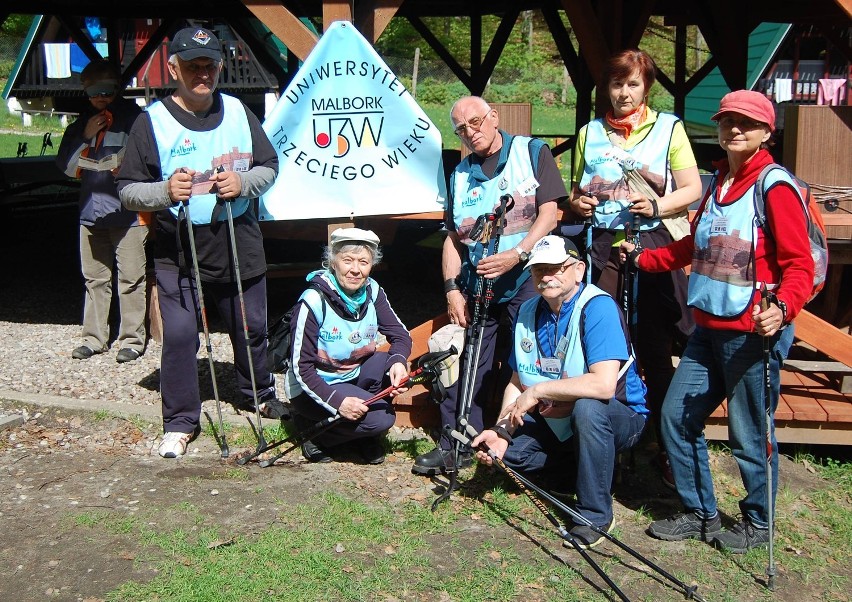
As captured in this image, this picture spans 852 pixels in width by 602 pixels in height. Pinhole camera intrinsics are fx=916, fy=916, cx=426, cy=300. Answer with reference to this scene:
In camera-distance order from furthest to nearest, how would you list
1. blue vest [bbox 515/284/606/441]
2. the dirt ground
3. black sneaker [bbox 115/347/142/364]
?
black sneaker [bbox 115/347/142/364]
blue vest [bbox 515/284/606/441]
the dirt ground

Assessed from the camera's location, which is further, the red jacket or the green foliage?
the green foliage

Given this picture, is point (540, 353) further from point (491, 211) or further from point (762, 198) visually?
point (762, 198)

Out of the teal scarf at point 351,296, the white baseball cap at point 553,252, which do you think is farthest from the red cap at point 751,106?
the teal scarf at point 351,296

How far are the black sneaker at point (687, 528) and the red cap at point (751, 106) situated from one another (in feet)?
5.56

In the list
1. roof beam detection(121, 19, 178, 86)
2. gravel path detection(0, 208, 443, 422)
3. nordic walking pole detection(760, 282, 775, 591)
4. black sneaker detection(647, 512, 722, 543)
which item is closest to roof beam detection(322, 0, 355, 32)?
gravel path detection(0, 208, 443, 422)

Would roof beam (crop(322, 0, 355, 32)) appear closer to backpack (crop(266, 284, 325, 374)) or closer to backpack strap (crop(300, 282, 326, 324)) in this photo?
backpack strap (crop(300, 282, 326, 324))

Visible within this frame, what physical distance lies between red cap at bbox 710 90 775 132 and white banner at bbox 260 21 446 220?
2011 mm

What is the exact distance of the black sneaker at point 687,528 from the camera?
A: 156 inches

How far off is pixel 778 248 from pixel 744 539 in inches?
49.9

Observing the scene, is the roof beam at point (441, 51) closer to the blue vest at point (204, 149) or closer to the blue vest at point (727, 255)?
the blue vest at point (204, 149)

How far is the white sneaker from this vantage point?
4.71 metres

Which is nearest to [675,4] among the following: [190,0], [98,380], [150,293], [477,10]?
[477,10]

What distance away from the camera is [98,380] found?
5.99m

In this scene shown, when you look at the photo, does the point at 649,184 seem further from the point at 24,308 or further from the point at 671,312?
the point at 24,308
